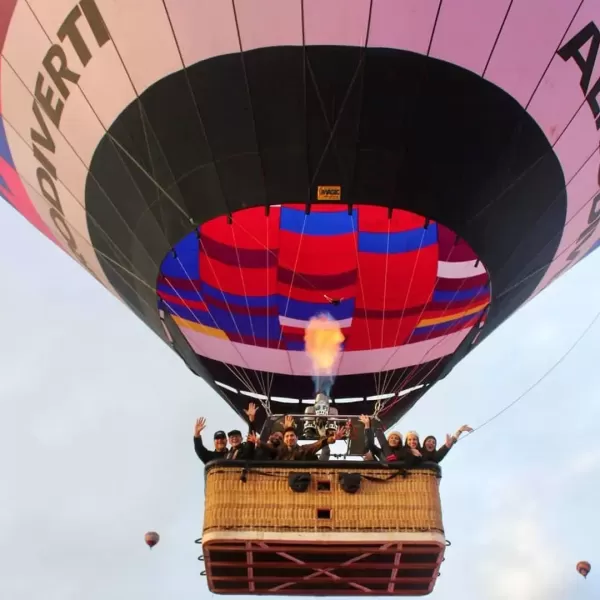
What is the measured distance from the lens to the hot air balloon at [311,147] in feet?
16.7

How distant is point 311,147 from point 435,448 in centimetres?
182

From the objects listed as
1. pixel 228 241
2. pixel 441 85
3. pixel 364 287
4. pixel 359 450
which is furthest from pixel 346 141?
pixel 359 450

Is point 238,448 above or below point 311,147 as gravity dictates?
below

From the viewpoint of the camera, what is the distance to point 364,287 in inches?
268

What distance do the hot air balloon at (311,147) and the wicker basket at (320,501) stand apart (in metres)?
0.12

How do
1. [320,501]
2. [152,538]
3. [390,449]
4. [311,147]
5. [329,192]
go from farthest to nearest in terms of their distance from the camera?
[152,538], [329,192], [311,147], [390,449], [320,501]

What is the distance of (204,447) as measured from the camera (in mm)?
4785

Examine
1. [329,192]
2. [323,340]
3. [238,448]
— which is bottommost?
[238,448]

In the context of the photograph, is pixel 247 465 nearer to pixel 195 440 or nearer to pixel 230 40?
pixel 195 440

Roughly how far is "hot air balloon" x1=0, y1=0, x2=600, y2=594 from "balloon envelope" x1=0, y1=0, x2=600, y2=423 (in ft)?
0.04

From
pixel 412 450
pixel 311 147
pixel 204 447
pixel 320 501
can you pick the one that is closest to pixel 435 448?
pixel 412 450

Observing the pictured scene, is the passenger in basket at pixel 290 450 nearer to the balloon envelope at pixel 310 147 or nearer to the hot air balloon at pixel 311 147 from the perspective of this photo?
the hot air balloon at pixel 311 147

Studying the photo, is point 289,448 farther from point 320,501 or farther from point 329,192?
point 329,192

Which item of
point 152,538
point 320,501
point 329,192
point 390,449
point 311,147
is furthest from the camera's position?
point 152,538
